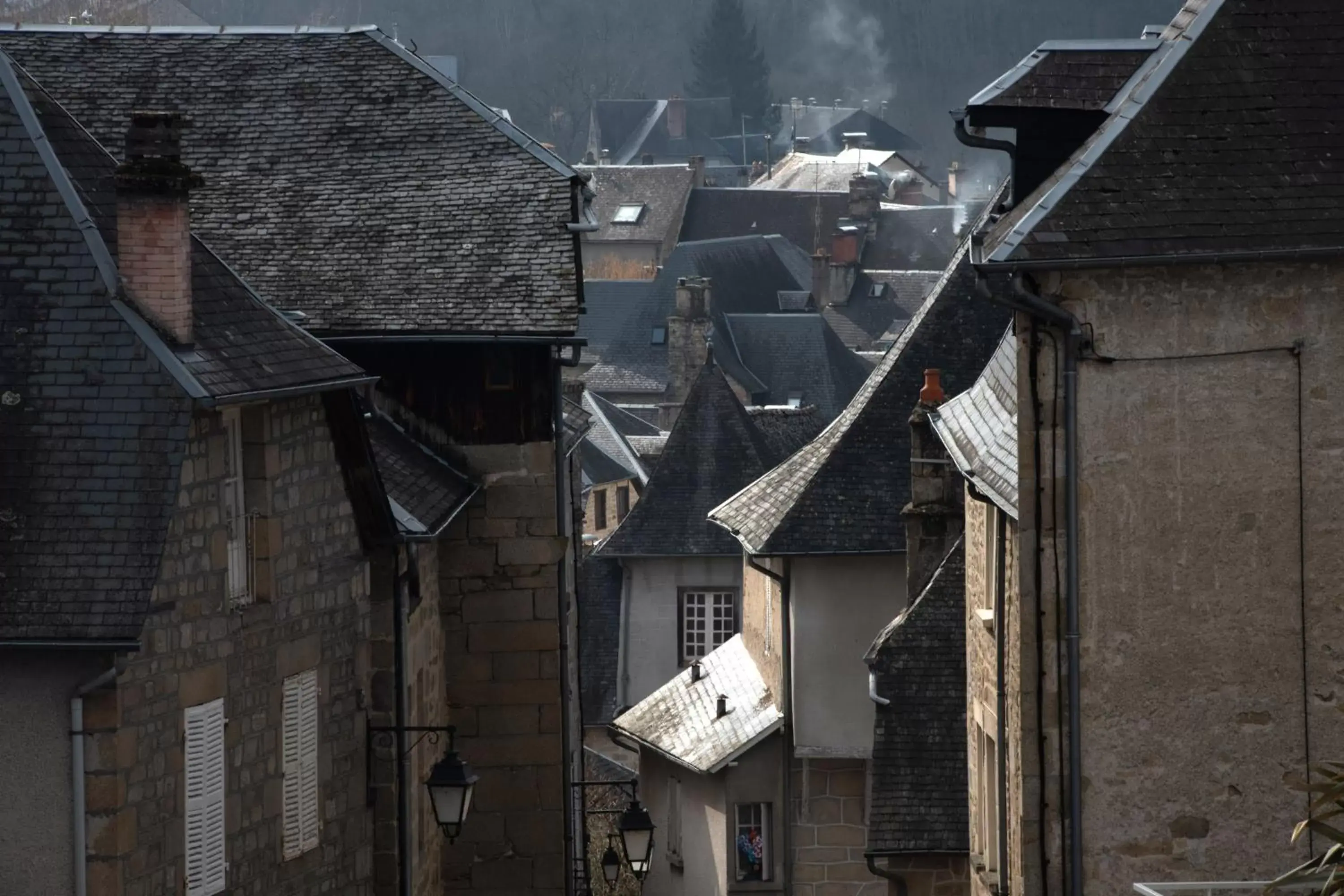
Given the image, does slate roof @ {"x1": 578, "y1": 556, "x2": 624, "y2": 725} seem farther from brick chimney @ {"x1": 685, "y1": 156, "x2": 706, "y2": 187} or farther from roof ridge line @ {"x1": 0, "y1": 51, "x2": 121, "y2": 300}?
brick chimney @ {"x1": 685, "y1": 156, "x2": 706, "y2": 187}

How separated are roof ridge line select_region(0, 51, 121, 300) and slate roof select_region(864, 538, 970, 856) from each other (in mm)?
9239

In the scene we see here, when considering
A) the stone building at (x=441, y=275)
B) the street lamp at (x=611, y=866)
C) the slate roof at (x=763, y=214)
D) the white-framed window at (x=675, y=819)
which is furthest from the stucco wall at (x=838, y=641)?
the slate roof at (x=763, y=214)

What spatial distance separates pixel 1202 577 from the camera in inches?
512

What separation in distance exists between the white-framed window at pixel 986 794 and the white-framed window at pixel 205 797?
5.10 metres

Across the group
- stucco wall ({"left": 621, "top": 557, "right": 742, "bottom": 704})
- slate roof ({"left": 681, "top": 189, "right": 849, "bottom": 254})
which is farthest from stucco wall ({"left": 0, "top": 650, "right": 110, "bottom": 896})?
slate roof ({"left": 681, "top": 189, "right": 849, "bottom": 254})

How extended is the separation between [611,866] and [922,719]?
3188 mm

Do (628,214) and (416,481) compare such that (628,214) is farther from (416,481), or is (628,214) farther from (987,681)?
(987,681)

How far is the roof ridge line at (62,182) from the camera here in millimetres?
12281

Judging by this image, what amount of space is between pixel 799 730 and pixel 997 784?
8.31 meters

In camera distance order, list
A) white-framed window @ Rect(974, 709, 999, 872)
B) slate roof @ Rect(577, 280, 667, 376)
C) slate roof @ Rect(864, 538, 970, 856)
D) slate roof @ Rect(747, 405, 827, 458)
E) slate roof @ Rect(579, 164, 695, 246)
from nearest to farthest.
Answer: white-framed window @ Rect(974, 709, 999, 872), slate roof @ Rect(864, 538, 970, 856), slate roof @ Rect(747, 405, 827, 458), slate roof @ Rect(577, 280, 667, 376), slate roof @ Rect(579, 164, 695, 246)

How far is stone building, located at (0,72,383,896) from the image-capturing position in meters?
11.7

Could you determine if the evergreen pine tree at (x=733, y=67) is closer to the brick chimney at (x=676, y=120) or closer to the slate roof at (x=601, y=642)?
the brick chimney at (x=676, y=120)

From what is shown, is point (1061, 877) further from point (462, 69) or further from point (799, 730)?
point (462, 69)

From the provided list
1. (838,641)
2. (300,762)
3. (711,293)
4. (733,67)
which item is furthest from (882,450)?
(733,67)
